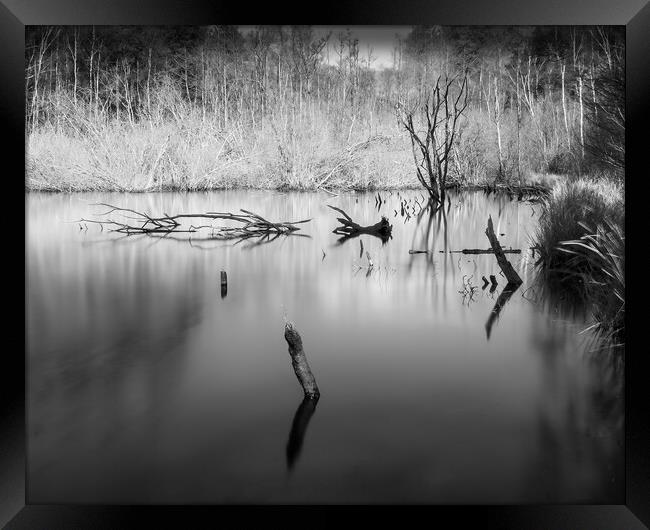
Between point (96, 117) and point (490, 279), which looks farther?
point (96, 117)

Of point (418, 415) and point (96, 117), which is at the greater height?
point (96, 117)

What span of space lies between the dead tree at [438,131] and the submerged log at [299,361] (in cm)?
458

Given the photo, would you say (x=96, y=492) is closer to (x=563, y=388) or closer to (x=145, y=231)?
(x=563, y=388)

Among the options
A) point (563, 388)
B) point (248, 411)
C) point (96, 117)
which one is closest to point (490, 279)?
point (563, 388)

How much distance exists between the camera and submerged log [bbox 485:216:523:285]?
4.13 m

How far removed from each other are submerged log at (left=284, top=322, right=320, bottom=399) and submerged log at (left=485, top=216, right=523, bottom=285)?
1.30 metres

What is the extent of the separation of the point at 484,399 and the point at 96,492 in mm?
1817

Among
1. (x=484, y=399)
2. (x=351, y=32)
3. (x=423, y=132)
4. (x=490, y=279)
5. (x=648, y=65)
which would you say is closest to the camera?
(x=648, y=65)

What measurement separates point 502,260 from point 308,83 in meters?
4.69

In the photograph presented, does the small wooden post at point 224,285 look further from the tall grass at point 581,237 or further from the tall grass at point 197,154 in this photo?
the tall grass at point 197,154

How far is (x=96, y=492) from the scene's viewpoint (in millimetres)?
2619

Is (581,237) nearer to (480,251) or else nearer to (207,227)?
(480,251)
